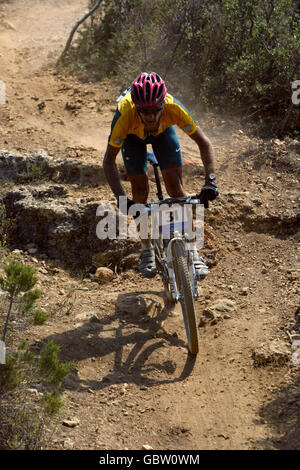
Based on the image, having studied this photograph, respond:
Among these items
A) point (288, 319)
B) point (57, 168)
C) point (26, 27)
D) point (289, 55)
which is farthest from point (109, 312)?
point (26, 27)

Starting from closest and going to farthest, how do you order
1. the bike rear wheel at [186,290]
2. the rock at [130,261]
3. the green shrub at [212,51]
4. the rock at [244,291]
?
the bike rear wheel at [186,290]
the rock at [244,291]
the rock at [130,261]
the green shrub at [212,51]

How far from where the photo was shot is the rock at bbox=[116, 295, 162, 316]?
5.25 meters

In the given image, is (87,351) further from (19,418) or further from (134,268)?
(134,268)

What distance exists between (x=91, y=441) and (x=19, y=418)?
0.49 metres

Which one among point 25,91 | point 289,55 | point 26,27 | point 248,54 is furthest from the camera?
point 26,27

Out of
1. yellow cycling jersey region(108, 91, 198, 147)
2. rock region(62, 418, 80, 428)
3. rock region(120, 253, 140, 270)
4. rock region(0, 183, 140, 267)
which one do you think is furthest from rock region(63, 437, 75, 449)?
rock region(0, 183, 140, 267)

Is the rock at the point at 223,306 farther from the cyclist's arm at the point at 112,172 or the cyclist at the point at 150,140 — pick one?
the cyclist's arm at the point at 112,172

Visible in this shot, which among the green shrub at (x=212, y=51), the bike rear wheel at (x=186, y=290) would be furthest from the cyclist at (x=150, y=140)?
the green shrub at (x=212, y=51)

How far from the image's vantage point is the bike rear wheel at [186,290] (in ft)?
14.0

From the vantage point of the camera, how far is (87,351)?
4590 mm

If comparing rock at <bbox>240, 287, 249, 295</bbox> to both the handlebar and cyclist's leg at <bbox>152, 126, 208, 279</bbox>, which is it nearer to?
cyclist's leg at <bbox>152, 126, 208, 279</bbox>

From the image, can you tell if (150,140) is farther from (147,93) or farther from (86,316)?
(86,316)

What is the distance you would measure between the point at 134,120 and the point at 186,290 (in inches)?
62.4

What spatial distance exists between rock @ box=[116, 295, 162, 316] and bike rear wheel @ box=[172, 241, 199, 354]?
0.84 meters
